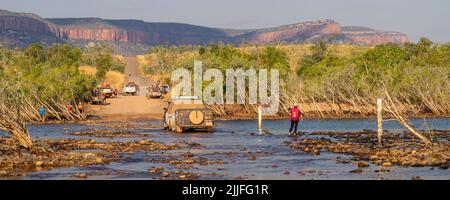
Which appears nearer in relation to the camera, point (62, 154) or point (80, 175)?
point (80, 175)

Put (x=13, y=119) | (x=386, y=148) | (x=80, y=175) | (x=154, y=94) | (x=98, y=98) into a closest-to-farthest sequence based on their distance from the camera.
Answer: (x=80, y=175)
(x=13, y=119)
(x=386, y=148)
(x=98, y=98)
(x=154, y=94)

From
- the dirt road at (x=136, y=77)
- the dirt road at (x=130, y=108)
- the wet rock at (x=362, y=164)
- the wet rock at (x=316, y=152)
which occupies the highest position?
the dirt road at (x=136, y=77)

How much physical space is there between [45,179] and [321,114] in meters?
51.1

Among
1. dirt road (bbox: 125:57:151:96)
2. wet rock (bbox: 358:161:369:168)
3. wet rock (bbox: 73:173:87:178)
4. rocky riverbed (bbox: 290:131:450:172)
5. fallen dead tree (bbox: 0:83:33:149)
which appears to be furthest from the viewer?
dirt road (bbox: 125:57:151:96)

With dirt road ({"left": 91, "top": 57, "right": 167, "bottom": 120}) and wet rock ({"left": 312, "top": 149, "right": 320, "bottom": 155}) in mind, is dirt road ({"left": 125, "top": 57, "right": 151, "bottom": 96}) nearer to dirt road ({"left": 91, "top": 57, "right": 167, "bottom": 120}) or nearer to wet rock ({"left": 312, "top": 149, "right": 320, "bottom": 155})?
dirt road ({"left": 91, "top": 57, "right": 167, "bottom": 120})

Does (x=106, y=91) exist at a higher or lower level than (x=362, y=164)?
higher

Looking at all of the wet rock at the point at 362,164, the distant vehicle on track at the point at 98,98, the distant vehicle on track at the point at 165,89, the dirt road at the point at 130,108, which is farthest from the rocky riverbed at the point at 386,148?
the distant vehicle on track at the point at 165,89

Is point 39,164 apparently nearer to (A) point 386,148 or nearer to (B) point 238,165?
(B) point 238,165

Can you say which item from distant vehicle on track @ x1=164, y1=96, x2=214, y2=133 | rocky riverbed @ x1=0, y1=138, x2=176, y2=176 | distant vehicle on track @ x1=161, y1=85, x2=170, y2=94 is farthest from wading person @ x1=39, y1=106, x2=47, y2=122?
distant vehicle on track @ x1=161, y1=85, x2=170, y2=94

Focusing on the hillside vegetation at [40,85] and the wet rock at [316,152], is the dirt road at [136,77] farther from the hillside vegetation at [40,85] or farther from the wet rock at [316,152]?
the wet rock at [316,152]

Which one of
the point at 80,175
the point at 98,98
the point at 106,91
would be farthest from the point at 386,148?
the point at 106,91

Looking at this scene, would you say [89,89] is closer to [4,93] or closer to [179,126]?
[179,126]
